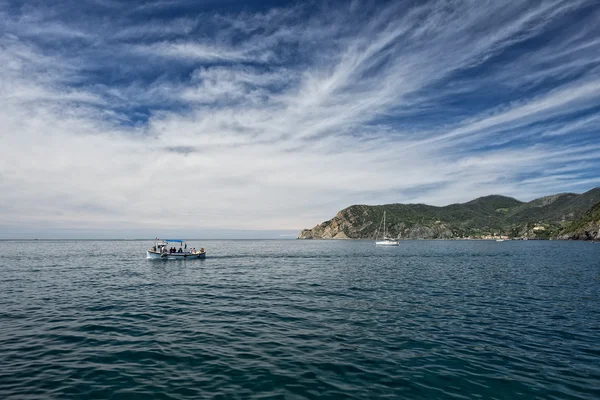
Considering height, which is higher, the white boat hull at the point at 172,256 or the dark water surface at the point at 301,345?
the white boat hull at the point at 172,256

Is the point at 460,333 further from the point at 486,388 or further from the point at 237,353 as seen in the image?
the point at 237,353

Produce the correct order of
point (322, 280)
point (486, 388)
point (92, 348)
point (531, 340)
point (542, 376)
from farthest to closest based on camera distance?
1. point (322, 280)
2. point (531, 340)
3. point (92, 348)
4. point (542, 376)
5. point (486, 388)

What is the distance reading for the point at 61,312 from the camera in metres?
28.8

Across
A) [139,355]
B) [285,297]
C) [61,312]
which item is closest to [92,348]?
[139,355]

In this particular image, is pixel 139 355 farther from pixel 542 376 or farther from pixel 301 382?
pixel 542 376

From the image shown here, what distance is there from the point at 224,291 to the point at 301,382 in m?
28.3

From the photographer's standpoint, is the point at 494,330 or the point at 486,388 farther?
the point at 494,330

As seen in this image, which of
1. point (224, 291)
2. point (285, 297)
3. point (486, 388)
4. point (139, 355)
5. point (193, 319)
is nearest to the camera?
point (486, 388)

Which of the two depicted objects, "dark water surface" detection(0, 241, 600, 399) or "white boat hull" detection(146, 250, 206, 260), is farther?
"white boat hull" detection(146, 250, 206, 260)

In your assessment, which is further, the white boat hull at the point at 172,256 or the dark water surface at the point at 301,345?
the white boat hull at the point at 172,256

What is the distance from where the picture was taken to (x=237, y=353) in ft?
59.9

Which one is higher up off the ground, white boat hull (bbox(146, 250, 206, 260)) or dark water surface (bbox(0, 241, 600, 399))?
white boat hull (bbox(146, 250, 206, 260))

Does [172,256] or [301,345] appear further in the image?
[172,256]

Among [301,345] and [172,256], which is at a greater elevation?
[172,256]
